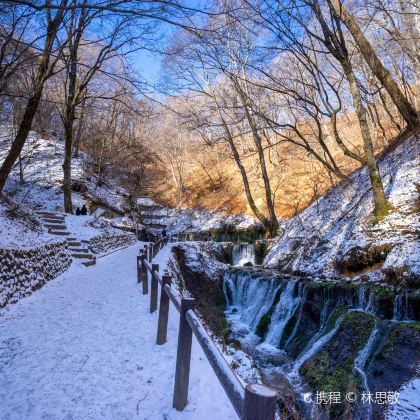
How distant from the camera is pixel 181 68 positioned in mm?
19281

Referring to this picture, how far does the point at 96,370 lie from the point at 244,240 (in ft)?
78.5

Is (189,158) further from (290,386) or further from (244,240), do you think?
(290,386)

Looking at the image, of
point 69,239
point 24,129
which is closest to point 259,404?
point 24,129

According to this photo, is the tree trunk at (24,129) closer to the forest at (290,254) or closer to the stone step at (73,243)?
the forest at (290,254)

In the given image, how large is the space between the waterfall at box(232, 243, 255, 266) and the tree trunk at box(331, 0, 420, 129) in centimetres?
1118

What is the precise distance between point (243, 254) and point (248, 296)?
324 inches

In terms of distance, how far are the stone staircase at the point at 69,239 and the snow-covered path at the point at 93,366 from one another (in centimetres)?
681

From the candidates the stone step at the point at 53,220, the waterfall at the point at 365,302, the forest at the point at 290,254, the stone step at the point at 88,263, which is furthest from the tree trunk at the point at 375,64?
the stone step at the point at 53,220

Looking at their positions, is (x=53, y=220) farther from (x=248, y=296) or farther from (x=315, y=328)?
(x=315, y=328)

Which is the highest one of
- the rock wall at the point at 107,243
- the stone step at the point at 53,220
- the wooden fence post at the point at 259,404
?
the stone step at the point at 53,220

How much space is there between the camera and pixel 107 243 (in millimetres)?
18719

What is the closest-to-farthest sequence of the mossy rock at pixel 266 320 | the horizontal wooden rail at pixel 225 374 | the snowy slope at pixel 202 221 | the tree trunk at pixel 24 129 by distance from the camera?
the horizontal wooden rail at pixel 225 374 < the tree trunk at pixel 24 129 < the mossy rock at pixel 266 320 < the snowy slope at pixel 202 221

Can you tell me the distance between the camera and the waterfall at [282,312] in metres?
9.38

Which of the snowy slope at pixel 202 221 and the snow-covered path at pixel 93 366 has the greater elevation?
the snowy slope at pixel 202 221
